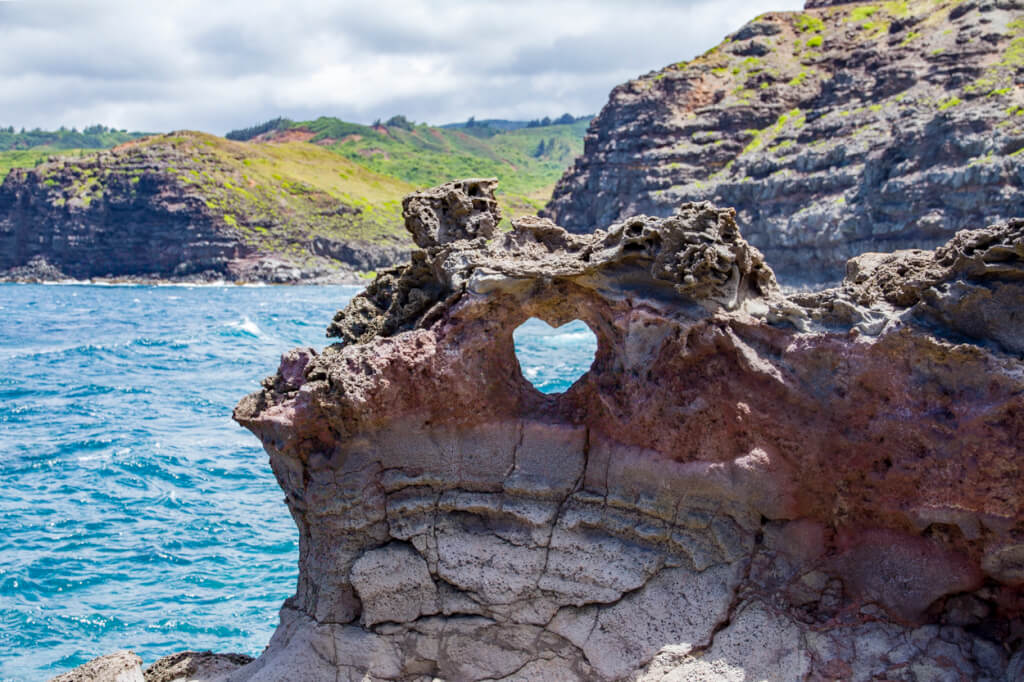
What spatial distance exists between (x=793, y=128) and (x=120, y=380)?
43.4 metres

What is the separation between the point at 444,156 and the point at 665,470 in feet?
498

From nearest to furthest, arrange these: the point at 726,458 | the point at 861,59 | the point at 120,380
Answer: the point at 726,458
the point at 120,380
the point at 861,59

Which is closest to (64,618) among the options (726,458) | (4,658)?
(4,658)

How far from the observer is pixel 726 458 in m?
5.18

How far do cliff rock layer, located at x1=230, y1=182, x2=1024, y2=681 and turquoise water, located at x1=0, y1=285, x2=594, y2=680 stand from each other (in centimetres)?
515

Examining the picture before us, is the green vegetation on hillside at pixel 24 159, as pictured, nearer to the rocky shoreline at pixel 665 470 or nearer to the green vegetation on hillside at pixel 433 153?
the green vegetation on hillside at pixel 433 153

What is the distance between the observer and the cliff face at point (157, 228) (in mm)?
75500

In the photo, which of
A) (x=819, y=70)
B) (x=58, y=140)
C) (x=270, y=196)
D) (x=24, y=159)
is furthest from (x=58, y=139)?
(x=819, y=70)

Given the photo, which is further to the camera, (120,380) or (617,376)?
(120,380)

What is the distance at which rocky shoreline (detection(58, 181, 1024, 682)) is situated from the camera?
462cm

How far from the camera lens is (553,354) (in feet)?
96.3

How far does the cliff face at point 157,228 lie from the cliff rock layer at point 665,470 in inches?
2816

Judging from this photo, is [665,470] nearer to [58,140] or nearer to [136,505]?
[136,505]

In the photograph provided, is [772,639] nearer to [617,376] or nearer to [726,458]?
[726,458]
